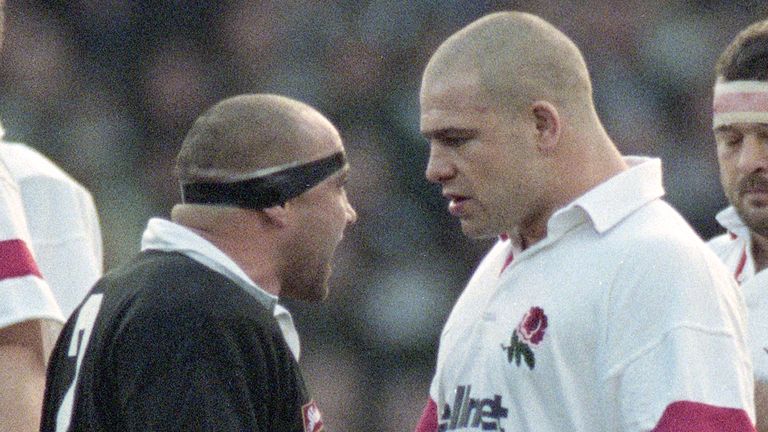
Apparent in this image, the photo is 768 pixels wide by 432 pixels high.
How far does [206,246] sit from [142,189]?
13.3ft

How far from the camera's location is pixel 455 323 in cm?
351

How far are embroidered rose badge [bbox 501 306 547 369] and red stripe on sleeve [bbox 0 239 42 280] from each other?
1.05 meters

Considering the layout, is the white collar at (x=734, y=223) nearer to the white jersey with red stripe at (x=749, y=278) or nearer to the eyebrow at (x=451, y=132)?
the white jersey with red stripe at (x=749, y=278)

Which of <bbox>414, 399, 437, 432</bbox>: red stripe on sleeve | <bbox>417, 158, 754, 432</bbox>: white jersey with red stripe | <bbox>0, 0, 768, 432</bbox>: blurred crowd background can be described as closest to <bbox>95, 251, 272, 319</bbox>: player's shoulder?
<bbox>417, 158, 754, 432</bbox>: white jersey with red stripe

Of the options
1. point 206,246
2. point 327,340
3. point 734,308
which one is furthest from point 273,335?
point 327,340

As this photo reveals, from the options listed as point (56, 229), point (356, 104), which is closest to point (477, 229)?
point (56, 229)

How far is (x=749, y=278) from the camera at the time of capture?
3.82 m

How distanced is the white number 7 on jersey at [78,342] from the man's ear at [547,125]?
0.88m

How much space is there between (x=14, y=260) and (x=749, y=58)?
1.69 metres

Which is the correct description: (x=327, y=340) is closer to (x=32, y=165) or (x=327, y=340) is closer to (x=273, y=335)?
(x=32, y=165)

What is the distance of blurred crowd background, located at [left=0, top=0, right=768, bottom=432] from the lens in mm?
7133

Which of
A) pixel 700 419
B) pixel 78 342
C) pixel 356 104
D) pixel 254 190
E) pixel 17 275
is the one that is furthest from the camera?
pixel 356 104

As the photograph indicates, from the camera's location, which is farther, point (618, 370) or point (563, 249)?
point (563, 249)

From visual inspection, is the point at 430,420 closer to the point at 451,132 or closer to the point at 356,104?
the point at 451,132
